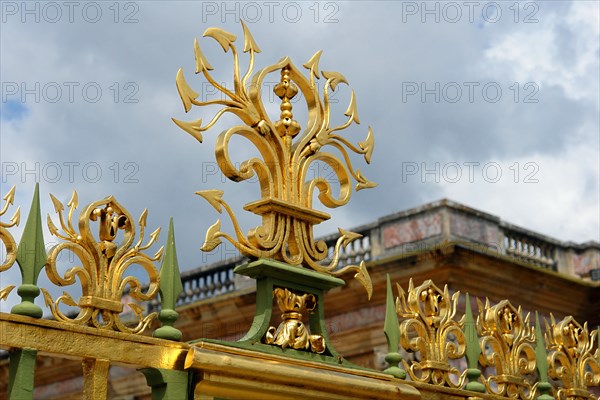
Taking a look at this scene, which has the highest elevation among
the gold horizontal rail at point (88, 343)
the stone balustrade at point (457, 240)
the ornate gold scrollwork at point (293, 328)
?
the stone balustrade at point (457, 240)

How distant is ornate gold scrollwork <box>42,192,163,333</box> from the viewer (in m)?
4.24

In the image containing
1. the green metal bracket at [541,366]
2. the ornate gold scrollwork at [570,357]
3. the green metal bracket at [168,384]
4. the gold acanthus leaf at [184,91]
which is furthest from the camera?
the ornate gold scrollwork at [570,357]

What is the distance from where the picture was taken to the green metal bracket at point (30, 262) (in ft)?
13.5

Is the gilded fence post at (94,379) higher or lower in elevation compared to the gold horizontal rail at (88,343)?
lower

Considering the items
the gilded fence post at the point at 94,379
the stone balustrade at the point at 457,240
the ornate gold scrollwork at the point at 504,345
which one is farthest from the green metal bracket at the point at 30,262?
the stone balustrade at the point at 457,240

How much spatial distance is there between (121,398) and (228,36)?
14629mm

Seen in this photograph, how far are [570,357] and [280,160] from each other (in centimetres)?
249

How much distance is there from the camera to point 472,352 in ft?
18.9

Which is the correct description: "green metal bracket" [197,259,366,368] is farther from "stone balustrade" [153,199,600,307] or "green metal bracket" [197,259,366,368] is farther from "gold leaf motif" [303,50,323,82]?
"stone balustrade" [153,199,600,307]

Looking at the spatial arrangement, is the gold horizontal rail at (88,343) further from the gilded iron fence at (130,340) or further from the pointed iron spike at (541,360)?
the pointed iron spike at (541,360)

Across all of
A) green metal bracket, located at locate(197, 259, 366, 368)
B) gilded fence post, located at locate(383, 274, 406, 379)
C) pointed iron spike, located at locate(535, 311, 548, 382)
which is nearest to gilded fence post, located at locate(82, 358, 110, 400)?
green metal bracket, located at locate(197, 259, 366, 368)

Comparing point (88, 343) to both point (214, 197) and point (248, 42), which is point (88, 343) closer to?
point (214, 197)

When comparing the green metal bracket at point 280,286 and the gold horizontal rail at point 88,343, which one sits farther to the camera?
the green metal bracket at point 280,286

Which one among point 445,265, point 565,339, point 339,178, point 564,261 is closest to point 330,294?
point 445,265
